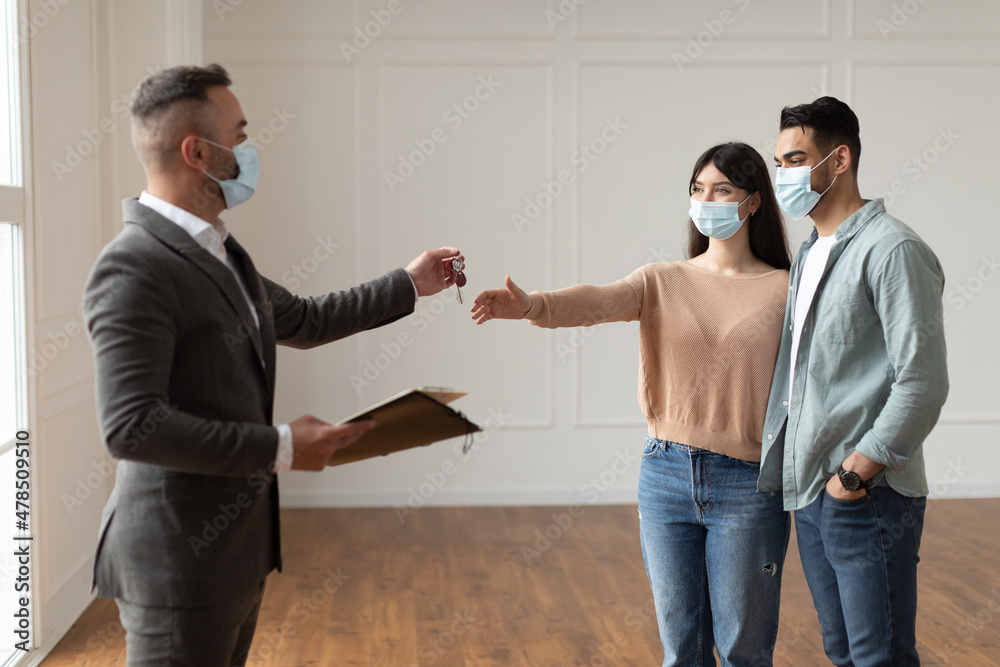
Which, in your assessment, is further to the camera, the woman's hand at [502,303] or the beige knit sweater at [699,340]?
the woman's hand at [502,303]

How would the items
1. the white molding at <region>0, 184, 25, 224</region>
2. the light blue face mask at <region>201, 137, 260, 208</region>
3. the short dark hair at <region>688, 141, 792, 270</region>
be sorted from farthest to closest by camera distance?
the white molding at <region>0, 184, 25, 224</region> → the short dark hair at <region>688, 141, 792, 270</region> → the light blue face mask at <region>201, 137, 260, 208</region>

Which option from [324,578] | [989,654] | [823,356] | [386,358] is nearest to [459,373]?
[386,358]

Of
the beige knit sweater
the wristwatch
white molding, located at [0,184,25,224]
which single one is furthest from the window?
the wristwatch

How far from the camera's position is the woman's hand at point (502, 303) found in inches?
77.0

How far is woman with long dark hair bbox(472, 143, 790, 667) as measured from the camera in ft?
5.88

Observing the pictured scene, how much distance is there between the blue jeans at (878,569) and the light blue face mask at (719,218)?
634mm

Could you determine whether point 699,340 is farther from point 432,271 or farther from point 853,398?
point 432,271

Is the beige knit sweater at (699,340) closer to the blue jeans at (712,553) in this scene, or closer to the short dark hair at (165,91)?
the blue jeans at (712,553)

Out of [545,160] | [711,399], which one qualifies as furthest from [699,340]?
[545,160]

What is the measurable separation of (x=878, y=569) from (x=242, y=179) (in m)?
1.45

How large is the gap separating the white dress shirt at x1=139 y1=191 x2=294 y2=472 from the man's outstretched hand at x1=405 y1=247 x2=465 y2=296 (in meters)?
0.57

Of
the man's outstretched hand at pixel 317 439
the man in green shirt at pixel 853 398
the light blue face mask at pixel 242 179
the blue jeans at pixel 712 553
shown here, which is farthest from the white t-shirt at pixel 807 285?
the light blue face mask at pixel 242 179

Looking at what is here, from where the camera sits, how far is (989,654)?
281 cm

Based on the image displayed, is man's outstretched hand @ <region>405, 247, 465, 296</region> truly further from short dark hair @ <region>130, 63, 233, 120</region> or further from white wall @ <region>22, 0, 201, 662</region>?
white wall @ <region>22, 0, 201, 662</region>
